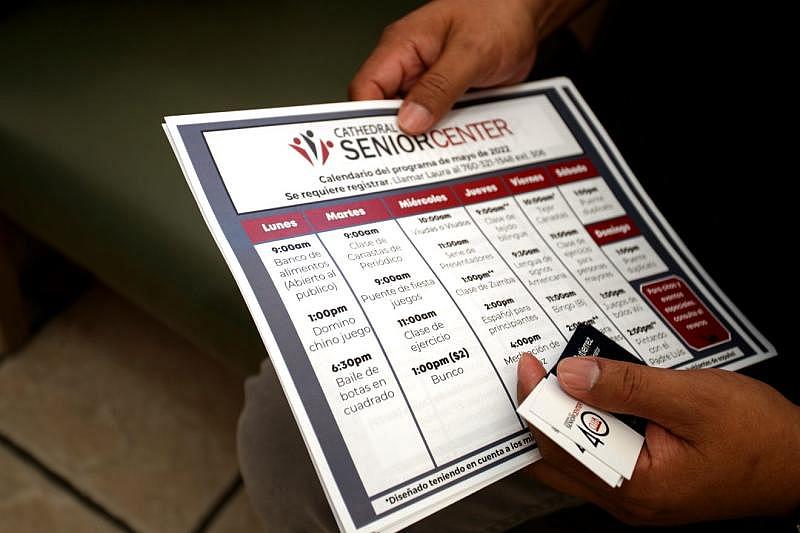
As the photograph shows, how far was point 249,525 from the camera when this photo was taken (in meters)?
0.84

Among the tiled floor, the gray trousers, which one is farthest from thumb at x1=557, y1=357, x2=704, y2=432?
the tiled floor

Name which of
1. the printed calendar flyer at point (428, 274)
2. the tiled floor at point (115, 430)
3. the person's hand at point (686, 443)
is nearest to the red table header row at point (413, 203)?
the printed calendar flyer at point (428, 274)

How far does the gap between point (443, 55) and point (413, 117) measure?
0.25 feet

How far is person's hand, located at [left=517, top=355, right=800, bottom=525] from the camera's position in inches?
15.4

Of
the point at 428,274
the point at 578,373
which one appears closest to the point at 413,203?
the point at 428,274

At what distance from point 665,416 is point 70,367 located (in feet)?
2.78

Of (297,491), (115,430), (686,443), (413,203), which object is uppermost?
(115,430)

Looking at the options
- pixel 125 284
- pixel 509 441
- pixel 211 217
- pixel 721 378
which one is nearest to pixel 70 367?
pixel 125 284

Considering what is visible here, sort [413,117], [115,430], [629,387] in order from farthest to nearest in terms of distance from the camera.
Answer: [115,430] < [413,117] < [629,387]

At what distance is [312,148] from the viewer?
1.53 feet

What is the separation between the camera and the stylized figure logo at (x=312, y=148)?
18.1 inches

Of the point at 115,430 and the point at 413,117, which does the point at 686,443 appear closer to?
the point at 413,117

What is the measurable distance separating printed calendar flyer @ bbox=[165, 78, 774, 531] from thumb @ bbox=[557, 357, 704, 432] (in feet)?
0.16

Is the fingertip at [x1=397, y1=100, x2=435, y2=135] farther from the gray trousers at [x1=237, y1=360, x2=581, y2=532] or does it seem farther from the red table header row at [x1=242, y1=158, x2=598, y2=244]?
the gray trousers at [x1=237, y1=360, x2=581, y2=532]
